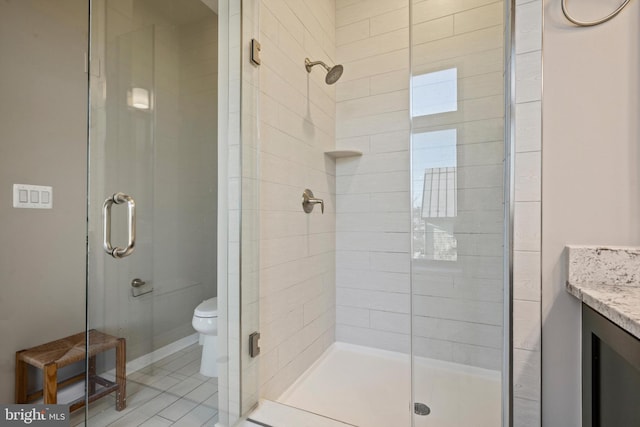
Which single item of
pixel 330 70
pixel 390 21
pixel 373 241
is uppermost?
pixel 390 21

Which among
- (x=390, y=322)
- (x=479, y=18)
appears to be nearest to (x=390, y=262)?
(x=390, y=322)

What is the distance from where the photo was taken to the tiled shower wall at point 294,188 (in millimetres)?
1555

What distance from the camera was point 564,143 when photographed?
0.86 m

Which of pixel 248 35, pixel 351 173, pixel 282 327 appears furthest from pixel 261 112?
pixel 282 327

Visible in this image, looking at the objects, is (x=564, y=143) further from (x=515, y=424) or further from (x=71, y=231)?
(x=71, y=231)

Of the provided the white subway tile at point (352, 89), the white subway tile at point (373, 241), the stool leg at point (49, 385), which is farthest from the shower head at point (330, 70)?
the stool leg at point (49, 385)

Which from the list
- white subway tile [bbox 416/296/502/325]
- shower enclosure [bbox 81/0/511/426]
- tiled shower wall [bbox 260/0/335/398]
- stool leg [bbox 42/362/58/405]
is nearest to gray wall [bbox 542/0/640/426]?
shower enclosure [bbox 81/0/511/426]

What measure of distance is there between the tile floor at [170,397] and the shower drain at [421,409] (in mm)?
943

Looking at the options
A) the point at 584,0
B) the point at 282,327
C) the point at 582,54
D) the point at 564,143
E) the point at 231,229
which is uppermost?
the point at 584,0

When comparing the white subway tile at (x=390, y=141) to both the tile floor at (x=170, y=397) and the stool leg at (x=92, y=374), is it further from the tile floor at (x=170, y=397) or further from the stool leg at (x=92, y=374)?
the stool leg at (x=92, y=374)

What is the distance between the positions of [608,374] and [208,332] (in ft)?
4.75

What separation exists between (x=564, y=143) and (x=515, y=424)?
0.88 metres

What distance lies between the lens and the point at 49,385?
1297 millimetres

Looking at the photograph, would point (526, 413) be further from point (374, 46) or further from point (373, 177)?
point (374, 46)
